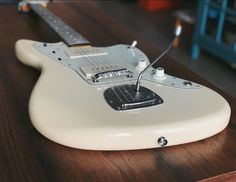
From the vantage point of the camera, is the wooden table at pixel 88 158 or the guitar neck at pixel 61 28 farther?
the guitar neck at pixel 61 28

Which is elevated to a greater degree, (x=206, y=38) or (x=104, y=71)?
(x=104, y=71)

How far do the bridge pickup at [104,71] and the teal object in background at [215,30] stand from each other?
4.06 ft

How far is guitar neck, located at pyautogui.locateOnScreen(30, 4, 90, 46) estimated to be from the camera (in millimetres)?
840

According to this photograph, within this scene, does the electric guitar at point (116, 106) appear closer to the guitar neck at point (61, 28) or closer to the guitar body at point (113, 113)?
the guitar body at point (113, 113)

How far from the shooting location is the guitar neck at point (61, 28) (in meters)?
0.84

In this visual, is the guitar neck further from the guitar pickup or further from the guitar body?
the guitar body

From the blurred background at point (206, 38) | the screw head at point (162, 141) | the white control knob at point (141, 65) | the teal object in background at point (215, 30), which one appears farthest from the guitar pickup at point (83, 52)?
the teal object in background at point (215, 30)

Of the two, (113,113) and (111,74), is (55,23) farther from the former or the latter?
(113,113)

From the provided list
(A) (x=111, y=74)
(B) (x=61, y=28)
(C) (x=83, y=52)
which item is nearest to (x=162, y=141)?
(A) (x=111, y=74)

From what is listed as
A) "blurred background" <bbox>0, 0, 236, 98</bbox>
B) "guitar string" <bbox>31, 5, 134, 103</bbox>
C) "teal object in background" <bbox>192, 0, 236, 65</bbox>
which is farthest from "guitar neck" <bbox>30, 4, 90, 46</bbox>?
"teal object in background" <bbox>192, 0, 236, 65</bbox>

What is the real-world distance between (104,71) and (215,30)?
1496 millimetres

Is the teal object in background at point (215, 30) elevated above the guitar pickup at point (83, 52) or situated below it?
below

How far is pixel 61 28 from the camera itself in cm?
91

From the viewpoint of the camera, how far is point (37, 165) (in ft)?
1.59
